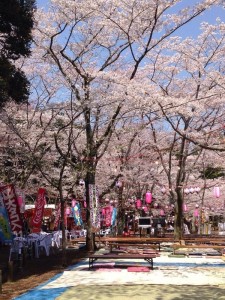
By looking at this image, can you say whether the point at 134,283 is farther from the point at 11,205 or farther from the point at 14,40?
the point at 14,40

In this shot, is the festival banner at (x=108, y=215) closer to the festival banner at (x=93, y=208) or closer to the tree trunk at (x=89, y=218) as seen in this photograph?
the tree trunk at (x=89, y=218)

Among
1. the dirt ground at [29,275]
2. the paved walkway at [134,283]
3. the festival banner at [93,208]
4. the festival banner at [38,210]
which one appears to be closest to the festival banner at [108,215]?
the festival banner at [93,208]

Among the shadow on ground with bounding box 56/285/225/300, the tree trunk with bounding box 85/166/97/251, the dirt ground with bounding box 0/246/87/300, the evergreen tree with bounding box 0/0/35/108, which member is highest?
the evergreen tree with bounding box 0/0/35/108

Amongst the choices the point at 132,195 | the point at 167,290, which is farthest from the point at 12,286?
the point at 132,195

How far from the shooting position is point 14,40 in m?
9.95

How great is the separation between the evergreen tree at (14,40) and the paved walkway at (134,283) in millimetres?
4448

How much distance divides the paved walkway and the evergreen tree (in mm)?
4448

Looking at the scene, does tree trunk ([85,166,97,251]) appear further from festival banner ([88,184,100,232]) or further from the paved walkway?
the paved walkway

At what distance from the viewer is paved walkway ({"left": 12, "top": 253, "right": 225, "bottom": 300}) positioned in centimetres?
788

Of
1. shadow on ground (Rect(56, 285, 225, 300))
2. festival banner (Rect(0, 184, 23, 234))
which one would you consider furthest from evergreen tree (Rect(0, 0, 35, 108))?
shadow on ground (Rect(56, 285, 225, 300))

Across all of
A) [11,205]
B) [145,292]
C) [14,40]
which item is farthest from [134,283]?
[14,40]

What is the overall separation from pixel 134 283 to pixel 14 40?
21.1 feet

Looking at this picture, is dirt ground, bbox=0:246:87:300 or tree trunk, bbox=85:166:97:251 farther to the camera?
tree trunk, bbox=85:166:97:251

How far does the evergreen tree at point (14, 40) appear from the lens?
9320 millimetres
